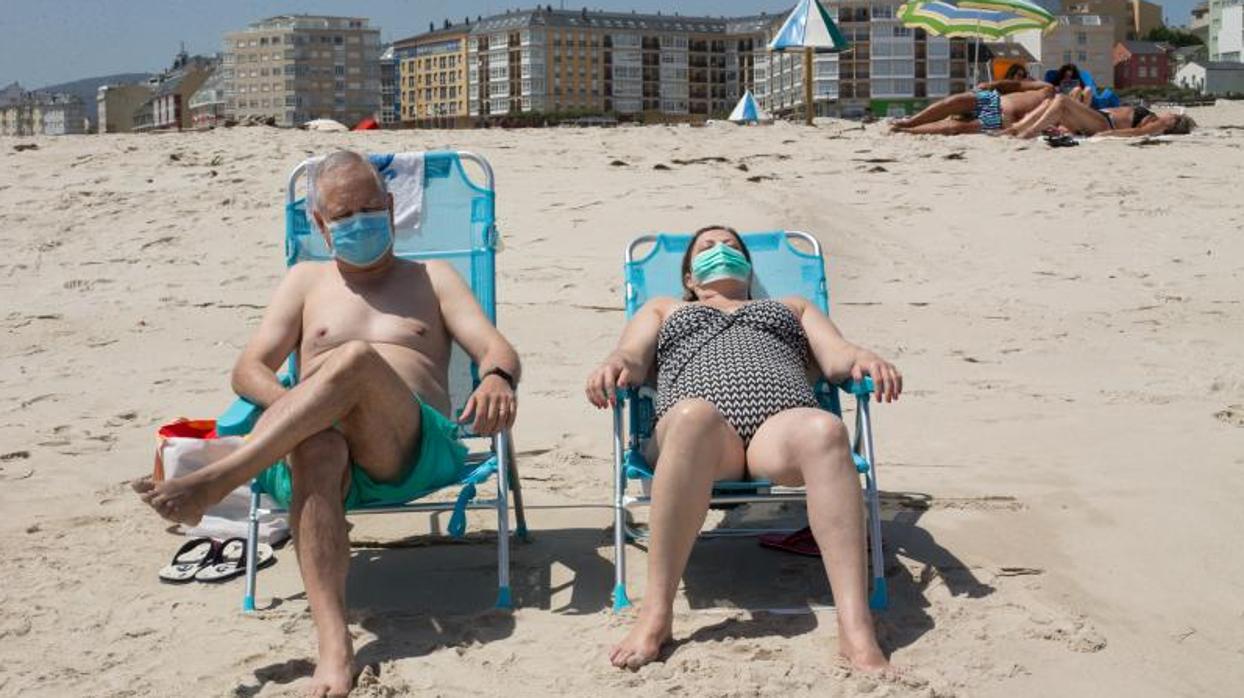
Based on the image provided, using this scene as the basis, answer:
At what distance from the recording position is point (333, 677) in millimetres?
2814

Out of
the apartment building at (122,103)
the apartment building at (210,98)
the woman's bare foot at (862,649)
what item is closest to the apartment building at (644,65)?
the apartment building at (210,98)

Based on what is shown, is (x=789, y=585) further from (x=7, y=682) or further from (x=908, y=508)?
(x=7, y=682)

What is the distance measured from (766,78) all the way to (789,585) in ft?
433

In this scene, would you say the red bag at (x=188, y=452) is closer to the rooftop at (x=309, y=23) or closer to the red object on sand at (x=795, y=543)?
the red object on sand at (x=795, y=543)

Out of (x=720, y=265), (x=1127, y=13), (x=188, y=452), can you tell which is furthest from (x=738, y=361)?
(x=1127, y=13)

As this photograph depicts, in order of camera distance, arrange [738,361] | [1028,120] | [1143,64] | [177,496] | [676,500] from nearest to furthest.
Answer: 1. [177,496]
2. [676,500]
3. [738,361]
4. [1028,120]
5. [1143,64]

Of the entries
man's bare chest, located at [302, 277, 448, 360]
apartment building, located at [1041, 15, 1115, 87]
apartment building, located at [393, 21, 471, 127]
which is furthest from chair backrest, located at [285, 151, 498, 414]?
apartment building, located at [393, 21, 471, 127]

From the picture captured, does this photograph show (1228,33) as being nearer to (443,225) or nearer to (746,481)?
(443,225)

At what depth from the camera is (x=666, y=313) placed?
12.5ft

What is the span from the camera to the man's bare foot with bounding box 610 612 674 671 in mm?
2914

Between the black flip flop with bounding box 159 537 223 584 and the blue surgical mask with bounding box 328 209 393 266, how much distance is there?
96 cm

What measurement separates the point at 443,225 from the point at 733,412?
1.58 metres

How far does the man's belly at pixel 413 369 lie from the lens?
3516 mm

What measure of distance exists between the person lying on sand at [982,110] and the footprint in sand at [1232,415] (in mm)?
7967
